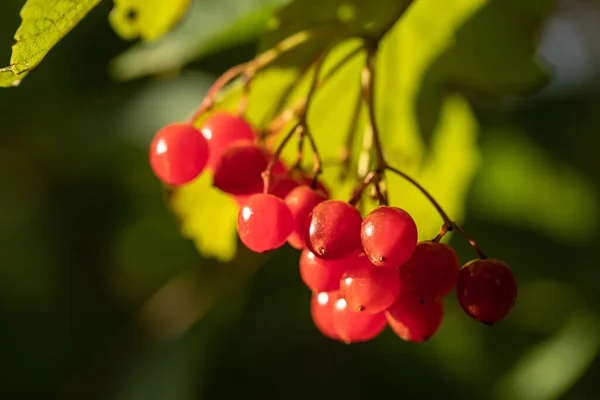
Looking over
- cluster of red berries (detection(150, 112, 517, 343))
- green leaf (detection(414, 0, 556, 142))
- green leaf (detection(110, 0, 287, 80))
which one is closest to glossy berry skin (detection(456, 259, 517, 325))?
cluster of red berries (detection(150, 112, 517, 343))

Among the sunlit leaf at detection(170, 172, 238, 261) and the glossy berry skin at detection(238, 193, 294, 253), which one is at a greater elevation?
the glossy berry skin at detection(238, 193, 294, 253)

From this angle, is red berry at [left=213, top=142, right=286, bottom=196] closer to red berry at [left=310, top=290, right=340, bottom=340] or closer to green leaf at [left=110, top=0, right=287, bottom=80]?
red berry at [left=310, top=290, right=340, bottom=340]

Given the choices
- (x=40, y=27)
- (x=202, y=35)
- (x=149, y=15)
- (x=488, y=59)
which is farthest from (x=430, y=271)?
(x=202, y=35)

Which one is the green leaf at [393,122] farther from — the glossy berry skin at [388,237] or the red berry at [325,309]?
the glossy berry skin at [388,237]

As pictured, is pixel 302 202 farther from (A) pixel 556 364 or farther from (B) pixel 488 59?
(A) pixel 556 364

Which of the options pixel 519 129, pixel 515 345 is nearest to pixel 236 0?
pixel 519 129

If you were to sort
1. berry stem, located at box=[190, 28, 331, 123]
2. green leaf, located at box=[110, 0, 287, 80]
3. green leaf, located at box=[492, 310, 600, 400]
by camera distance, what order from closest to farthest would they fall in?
berry stem, located at box=[190, 28, 331, 123], green leaf, located at box=[110, 0, 287, 80], green leaf, located at box=[492, 310, 600, 400]

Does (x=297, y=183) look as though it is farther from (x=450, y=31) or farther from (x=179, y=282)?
(x=179, y=282)

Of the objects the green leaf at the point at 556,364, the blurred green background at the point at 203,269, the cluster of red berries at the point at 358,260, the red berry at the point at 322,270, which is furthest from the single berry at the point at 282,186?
the green leaf at the point at 556,364
